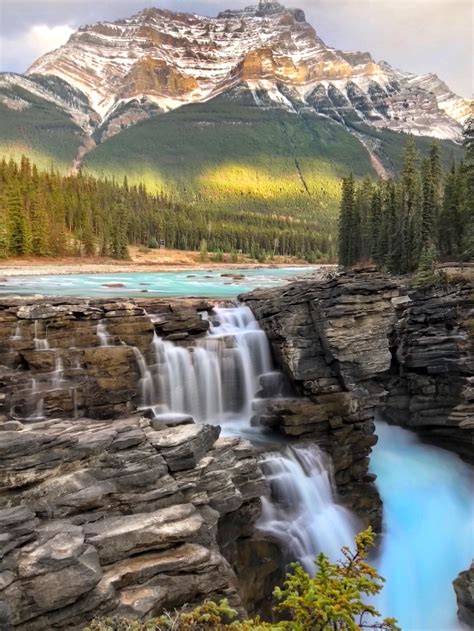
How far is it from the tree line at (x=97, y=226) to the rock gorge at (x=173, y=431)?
6036 centimetres

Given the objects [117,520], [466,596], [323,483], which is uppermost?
[117,520]

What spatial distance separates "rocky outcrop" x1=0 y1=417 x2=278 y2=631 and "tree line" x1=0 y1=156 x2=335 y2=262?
68585 millimetres

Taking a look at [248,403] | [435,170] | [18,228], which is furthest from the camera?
[18,228]

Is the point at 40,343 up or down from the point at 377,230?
down

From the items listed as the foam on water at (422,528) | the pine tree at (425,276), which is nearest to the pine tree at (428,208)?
the pine tree at (425,276)

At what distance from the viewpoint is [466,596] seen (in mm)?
16078

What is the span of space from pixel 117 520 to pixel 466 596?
39.8 feet

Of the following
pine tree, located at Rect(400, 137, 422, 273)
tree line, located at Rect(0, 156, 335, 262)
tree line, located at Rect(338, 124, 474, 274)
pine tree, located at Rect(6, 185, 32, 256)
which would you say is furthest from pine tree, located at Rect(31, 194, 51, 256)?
pine tree, located at Rect(400, 137, 422, 273)

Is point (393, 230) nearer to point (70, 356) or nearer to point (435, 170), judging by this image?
point (435, 170)

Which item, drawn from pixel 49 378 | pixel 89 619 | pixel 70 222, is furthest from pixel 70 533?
pixel 70 222

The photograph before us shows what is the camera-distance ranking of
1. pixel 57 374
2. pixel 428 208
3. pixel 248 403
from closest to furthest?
pixel 57 374
pixel 248 403
pixel 428 208

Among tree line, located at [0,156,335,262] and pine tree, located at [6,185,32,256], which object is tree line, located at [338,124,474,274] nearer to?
tree line, located at [0,156,335,262]

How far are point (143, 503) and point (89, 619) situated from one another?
10.7 ft

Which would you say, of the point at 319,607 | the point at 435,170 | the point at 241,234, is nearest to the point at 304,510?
the point at 319,607
